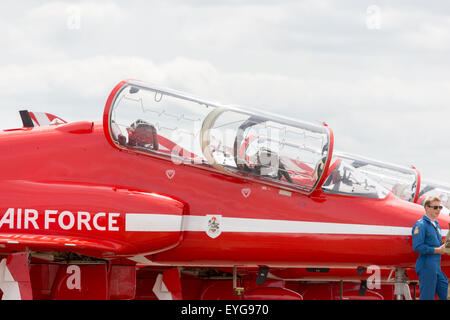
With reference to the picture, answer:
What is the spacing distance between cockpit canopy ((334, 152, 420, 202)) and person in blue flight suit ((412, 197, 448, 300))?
71.5 inches

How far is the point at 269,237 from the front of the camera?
329 inches

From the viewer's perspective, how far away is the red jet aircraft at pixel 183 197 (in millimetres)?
8086

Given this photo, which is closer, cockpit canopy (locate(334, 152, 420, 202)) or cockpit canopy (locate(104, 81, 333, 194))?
cockpit canopy (locate(104, 81, 333, 194))

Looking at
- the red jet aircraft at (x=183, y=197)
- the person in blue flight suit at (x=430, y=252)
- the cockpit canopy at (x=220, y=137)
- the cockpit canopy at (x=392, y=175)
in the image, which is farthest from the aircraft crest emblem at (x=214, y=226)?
the cockpit canopy at (x=392, y=175)

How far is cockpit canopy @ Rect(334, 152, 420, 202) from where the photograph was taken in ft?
34.6

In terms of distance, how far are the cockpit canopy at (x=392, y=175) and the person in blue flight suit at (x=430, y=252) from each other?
1816 mm

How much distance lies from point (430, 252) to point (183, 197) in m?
3.06

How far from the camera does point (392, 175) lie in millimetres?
11719

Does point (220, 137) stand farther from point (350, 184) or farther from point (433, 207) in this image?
point (433, 207)

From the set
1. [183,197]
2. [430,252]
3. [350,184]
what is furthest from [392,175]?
[183,197]

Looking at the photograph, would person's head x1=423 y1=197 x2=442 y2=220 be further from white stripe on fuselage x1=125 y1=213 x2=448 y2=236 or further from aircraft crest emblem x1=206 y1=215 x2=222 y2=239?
aircraft crest emblem x1=206 y1=215 x2=222 y2=239

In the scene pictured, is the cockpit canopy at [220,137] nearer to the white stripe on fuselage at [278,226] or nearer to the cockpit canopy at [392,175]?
the white stripe on fuselage at [278,226]

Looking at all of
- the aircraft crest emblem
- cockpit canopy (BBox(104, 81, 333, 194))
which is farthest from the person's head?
the aircraft crest emblem
